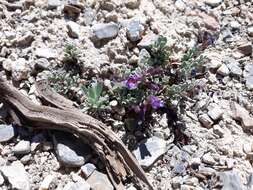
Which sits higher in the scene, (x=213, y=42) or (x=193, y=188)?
(x=213, y=42)

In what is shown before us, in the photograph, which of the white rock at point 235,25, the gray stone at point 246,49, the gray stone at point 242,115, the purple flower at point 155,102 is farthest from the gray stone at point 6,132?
the white rock at point 235,25

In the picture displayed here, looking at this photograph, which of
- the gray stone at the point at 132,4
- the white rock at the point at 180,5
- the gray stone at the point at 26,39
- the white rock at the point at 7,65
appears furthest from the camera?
the white rock at the point at 180,5

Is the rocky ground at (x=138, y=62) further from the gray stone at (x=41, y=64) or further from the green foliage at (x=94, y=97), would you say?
the green foliage at (x=94, y=97)

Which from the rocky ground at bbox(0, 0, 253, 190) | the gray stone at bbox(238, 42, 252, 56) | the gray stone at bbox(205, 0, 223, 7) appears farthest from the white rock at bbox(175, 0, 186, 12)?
the gray stone at bbox(238, 42, 252, 56)

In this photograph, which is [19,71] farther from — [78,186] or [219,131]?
[219,131]

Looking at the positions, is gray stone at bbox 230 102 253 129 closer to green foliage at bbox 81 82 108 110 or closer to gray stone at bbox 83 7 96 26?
green foliage at bbox 81 82 108 110

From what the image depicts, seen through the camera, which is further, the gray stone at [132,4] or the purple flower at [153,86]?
the gray stone at [132,4]

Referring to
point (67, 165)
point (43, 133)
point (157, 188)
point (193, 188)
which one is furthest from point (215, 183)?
point (43, 133)

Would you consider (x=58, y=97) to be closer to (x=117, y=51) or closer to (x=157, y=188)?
(x=117, y=51)
